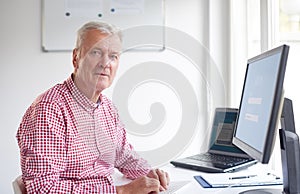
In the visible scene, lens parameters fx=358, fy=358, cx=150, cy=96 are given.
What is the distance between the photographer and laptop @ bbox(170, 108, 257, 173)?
151 centimetres

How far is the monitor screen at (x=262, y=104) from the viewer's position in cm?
87

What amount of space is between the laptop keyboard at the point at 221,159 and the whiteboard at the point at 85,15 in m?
0.86

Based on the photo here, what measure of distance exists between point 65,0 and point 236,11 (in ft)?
3.52

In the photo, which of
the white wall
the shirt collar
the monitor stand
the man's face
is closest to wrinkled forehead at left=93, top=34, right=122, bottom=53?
the man's face

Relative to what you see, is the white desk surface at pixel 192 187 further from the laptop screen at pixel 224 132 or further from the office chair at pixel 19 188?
the office chair at pixel 19 188

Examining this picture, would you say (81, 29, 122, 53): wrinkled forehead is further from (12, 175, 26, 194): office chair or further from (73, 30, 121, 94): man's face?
(12, 175, 26, 194): office chair

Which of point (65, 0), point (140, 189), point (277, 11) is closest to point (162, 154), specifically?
point (140, 189)

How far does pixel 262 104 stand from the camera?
3.22 feet

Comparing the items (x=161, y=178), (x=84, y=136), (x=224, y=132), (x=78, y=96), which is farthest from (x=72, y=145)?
(x=224, y=132)

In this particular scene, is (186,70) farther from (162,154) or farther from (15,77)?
(15,77)

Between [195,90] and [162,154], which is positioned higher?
[195,90]

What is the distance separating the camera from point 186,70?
2.33 meters

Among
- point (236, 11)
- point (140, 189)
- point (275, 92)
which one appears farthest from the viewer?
point (236, 11)

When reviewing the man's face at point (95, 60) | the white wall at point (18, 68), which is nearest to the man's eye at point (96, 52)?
the man's face at point (95, 60)
